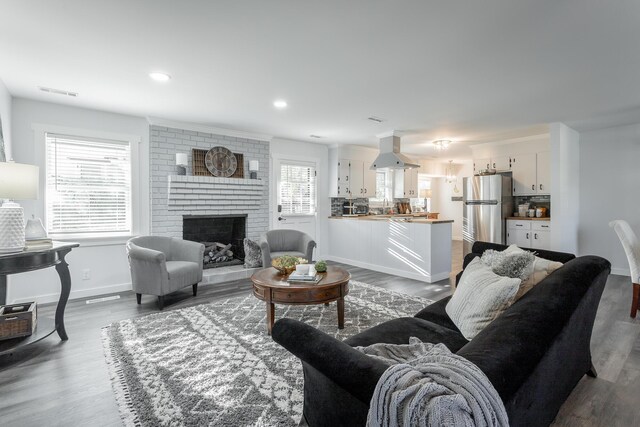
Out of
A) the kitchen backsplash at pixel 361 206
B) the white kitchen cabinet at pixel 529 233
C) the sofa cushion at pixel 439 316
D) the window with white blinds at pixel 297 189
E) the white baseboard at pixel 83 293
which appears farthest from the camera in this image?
the kitchen backsplash at pixel 361 206

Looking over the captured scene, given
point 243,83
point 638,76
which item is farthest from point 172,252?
point 638,76

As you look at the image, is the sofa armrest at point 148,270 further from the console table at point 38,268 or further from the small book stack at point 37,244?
the small book stack at point 37,244

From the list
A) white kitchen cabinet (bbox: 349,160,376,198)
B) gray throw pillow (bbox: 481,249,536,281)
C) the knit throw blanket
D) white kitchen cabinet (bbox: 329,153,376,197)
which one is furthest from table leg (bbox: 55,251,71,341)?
white kitchen cabinet (bbox: 349,160,376,198)

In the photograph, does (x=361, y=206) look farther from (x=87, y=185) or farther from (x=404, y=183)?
(x=87, y=185)

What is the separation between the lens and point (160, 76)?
3.06 meters

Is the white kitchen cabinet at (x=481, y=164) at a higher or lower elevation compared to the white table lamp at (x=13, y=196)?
higher

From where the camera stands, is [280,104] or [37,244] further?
[280,104]

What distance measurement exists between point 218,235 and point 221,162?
129 cm

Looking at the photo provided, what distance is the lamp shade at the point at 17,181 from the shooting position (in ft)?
7.57

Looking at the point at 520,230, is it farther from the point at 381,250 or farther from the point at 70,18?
the point at 70,18

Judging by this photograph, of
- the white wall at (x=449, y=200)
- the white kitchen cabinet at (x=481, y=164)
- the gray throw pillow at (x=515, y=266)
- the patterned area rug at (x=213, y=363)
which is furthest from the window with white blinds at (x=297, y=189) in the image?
the white wall at (x=449, y=200)

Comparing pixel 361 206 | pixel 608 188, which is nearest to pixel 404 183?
pixel 361 206

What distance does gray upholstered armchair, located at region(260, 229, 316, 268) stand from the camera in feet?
16.0

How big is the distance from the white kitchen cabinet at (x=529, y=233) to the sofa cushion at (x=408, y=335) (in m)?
4.44
